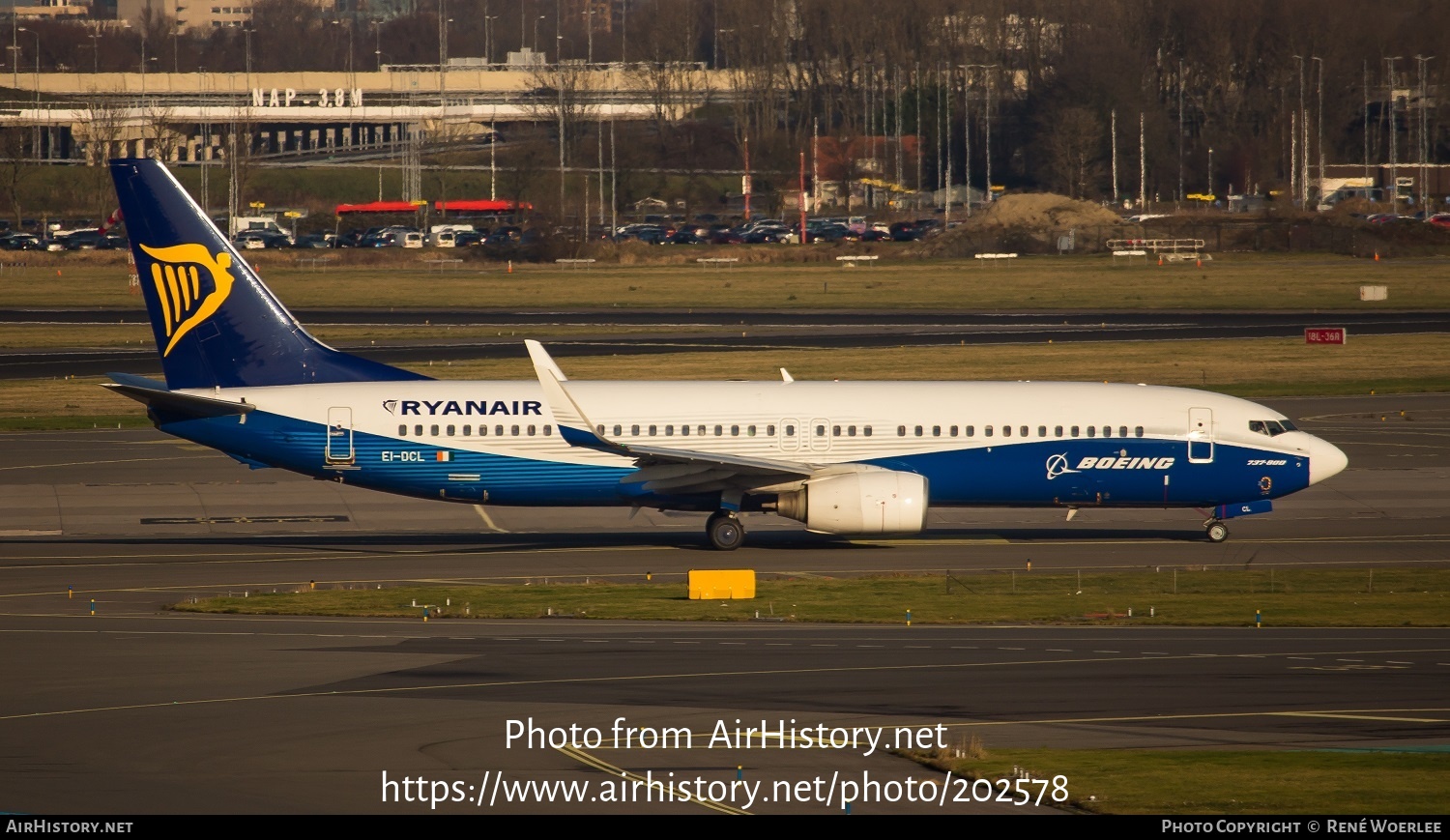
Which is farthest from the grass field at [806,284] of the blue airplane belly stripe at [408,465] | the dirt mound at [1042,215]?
the blue airplane belly stripe at [408,465]

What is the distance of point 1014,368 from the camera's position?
6831 cm

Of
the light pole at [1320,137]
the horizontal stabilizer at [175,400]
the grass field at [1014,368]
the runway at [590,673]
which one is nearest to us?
the runway at [590,673]

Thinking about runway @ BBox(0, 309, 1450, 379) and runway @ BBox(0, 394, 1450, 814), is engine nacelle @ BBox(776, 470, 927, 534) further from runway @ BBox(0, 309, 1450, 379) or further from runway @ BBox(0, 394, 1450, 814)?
runway @ BBox(0, 309, 1450, 379)

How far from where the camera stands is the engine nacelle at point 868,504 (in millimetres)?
37562

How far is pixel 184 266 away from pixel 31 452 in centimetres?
1751

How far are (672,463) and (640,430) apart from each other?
1224 millimetres

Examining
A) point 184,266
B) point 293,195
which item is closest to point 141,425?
point 184,266

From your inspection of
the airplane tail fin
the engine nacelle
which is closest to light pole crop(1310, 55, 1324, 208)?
the engine nacelle

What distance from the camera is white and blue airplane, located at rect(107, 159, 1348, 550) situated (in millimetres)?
38812

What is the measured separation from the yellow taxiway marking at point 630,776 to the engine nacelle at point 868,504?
17.6 metres

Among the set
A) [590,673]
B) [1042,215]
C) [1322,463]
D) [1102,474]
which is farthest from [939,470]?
[1042,215]

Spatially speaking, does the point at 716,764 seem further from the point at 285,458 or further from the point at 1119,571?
the point at 285,458

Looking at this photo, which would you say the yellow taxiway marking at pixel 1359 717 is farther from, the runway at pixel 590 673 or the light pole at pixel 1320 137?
the light pole at pixel 1320 137

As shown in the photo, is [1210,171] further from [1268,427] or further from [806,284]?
[1268,427]
